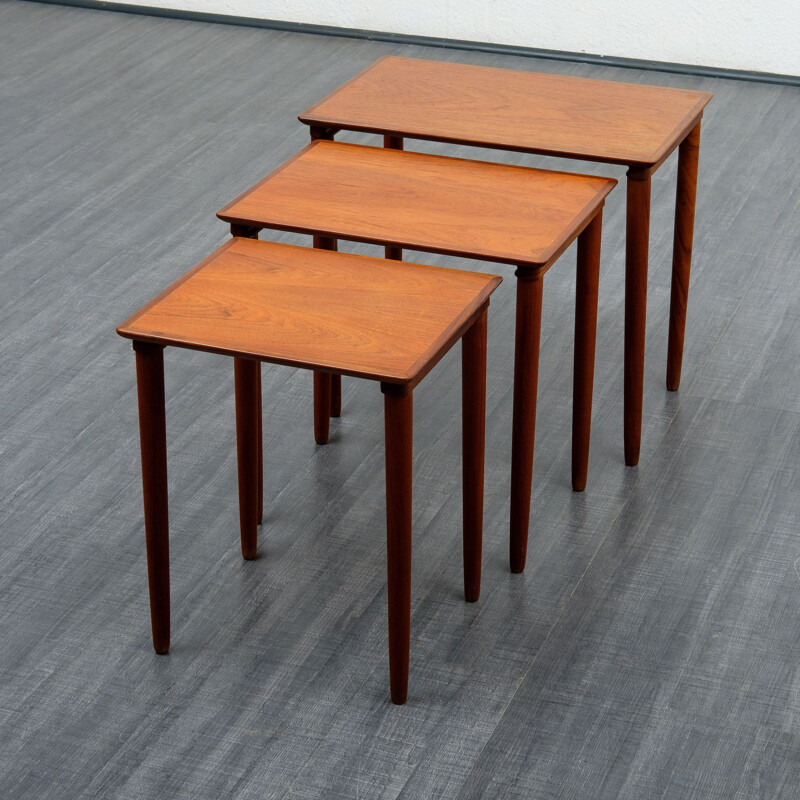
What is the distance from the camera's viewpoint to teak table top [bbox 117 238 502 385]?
1773 mm

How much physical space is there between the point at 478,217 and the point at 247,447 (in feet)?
1.75

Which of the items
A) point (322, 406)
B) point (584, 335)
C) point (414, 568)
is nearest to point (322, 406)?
point (322, 406)

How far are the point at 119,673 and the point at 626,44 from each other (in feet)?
11.6

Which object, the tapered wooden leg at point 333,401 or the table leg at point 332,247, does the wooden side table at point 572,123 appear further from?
the tapered wooden leg at point 333,401

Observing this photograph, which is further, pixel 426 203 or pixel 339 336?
pixel 426 203

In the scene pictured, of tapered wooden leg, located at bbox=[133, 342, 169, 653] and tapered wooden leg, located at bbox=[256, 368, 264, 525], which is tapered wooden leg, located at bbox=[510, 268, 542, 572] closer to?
tapered wooden leg, located at bbox=[256, 368, 264, 525]

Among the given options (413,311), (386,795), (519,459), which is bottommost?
(386,795)

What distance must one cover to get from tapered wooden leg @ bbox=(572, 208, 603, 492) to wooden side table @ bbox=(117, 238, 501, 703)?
35cm

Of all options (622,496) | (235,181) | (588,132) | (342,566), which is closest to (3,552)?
(342,566)

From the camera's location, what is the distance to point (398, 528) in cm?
185

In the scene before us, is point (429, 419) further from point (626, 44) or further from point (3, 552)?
point (626, 44)

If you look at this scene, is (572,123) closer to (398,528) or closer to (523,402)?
(523,402)

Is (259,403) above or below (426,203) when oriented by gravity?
below

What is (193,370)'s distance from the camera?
2.90m
